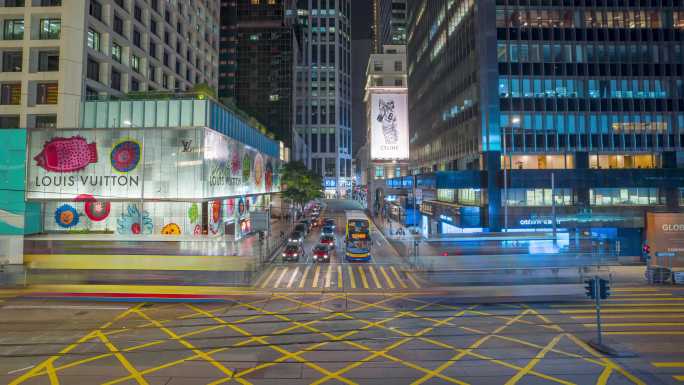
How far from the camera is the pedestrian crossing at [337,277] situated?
74.3 feet

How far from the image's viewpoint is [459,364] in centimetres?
1177

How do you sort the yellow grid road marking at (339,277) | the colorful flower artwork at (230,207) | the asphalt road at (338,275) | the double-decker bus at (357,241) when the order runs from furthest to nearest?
the colorful flower artwork at (230,207)
the double-decker bus at (357,241)
the yellow grid road marking at (339,277)
the asphalt road at (338,275)

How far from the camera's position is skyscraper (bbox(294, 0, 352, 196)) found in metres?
155

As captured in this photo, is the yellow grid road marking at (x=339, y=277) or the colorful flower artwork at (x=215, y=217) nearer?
the yellow grid road marking at (x=339, y=277)

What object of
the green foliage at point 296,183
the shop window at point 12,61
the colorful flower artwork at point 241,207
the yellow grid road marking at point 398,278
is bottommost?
the yellow grid road marking at point 398,278

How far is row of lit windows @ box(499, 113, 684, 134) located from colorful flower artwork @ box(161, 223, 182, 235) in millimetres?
38172

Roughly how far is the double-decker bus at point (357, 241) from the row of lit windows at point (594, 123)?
888 inches

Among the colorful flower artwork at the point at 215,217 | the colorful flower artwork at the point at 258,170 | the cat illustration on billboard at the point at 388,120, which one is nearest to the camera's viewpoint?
the colorful flower artwork at the point at 215,217

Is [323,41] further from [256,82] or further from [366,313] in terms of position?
[366,313]

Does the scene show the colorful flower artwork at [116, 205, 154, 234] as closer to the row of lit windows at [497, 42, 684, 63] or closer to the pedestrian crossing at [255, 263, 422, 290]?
the pedestrian crossing at [255, 263, 422, 290]

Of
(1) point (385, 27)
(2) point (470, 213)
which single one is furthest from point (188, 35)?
(1) point (385, 27)

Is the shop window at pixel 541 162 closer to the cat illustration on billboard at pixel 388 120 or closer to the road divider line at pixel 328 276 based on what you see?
the road divider line at pixel 328 276

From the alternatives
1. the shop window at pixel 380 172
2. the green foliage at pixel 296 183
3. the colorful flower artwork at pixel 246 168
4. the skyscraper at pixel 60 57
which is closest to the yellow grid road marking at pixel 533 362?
the skyscraper at pixel 60 57

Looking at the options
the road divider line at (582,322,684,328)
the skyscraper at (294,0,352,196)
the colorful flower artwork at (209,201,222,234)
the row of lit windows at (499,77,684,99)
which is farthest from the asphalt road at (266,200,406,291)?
the skyscraper at (294,0,352,196)
